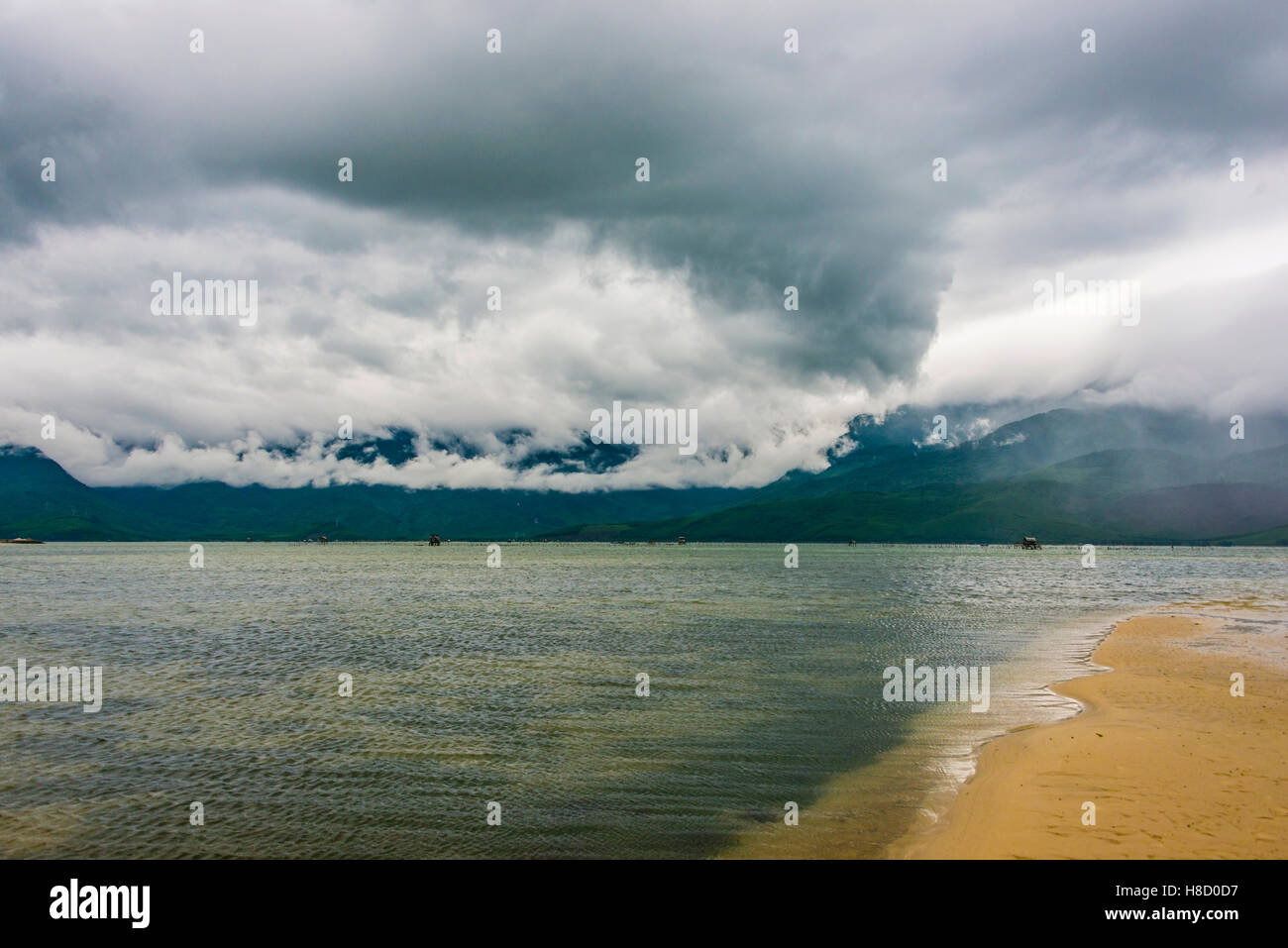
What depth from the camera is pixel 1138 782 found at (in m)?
19.3

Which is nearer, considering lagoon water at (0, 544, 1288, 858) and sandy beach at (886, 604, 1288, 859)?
sandy beach at (886, 604, 1288, 859)

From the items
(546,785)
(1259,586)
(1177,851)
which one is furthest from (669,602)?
(1259,586)

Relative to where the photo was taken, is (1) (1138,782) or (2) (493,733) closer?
(1) (1138,782)

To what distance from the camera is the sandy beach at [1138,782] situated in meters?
15.5

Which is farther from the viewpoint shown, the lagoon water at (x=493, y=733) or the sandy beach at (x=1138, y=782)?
the lagoon water at (x=493, y=733)

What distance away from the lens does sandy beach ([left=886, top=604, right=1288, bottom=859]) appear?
15.5m

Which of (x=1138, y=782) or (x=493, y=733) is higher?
(x=1138, y=782)
